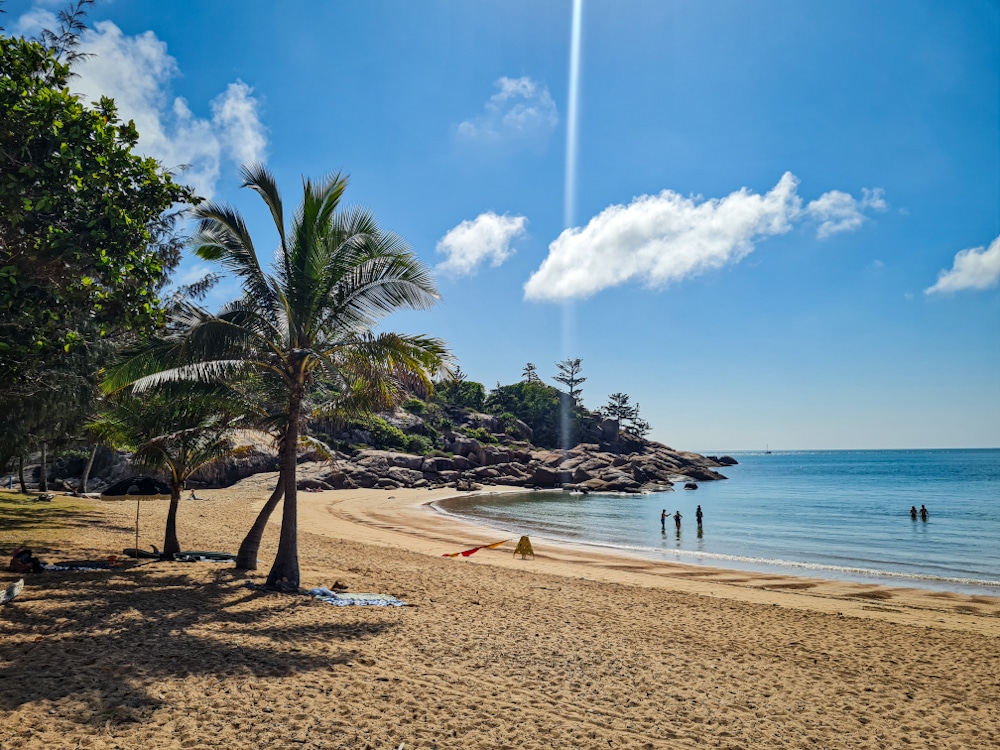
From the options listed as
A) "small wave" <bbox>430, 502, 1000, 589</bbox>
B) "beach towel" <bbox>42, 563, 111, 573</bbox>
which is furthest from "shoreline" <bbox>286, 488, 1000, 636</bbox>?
"beach towel" <bbox>42, 563, 111, 573</bbox>

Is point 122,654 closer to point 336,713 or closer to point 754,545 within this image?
point 336,713

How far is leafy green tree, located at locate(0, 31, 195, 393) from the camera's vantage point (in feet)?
26.8

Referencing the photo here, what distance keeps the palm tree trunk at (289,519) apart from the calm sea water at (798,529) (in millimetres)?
17509

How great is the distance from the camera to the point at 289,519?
1197 cm

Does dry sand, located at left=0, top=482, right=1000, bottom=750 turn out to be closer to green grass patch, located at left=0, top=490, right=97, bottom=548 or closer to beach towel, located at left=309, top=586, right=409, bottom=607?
beach towel, located at left=309, top=586, right=409, bottom=607

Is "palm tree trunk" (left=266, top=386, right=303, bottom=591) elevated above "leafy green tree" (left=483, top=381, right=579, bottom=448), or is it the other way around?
"leafy green tree" (left=483, top=381, right=579, bottom=448)

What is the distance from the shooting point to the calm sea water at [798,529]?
77.1 feet

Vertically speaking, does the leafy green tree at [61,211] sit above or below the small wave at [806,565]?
above

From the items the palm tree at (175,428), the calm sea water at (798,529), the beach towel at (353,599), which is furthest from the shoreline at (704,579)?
the palm tree at (175,428)

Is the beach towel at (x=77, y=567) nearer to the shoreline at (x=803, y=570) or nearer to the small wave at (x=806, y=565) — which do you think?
the shoreline at (x=803, y=570)

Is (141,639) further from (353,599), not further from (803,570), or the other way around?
(803,570)

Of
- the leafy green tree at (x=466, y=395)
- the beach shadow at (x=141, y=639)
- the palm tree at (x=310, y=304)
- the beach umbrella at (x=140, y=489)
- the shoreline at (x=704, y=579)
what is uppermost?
the leafy green tree at (x=466, y=395)

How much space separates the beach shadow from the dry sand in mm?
38

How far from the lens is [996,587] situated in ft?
64.5
